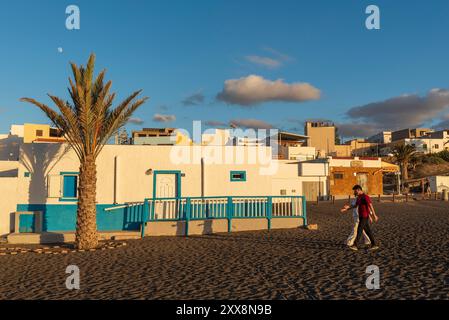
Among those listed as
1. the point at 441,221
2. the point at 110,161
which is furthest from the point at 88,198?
the point at 441,221

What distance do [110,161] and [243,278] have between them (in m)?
9.72

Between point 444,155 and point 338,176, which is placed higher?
point 444,155

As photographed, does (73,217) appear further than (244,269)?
Yes

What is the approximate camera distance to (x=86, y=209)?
12375 millimetres

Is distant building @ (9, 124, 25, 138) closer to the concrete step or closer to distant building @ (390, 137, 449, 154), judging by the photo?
the concrete step

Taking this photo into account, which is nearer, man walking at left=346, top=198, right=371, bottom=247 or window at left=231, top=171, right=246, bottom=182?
man walking at left=346, top=198, right=371, bottom=247

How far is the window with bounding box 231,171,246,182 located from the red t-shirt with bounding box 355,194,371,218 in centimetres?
664

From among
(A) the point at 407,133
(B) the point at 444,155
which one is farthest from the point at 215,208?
(A) the point at 407,133

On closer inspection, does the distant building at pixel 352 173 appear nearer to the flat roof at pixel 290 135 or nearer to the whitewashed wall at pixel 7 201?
the flat roof at pixel 290 135

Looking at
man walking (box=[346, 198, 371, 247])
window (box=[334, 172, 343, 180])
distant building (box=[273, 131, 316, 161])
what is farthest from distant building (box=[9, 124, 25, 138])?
man walking (box=[346, 198, 371, 247])

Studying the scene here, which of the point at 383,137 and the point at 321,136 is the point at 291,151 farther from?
the point at 383,137

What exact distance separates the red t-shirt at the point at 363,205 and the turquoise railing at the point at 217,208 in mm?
4830

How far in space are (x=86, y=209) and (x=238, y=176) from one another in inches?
262

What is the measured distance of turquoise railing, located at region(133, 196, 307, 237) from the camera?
1479cm
